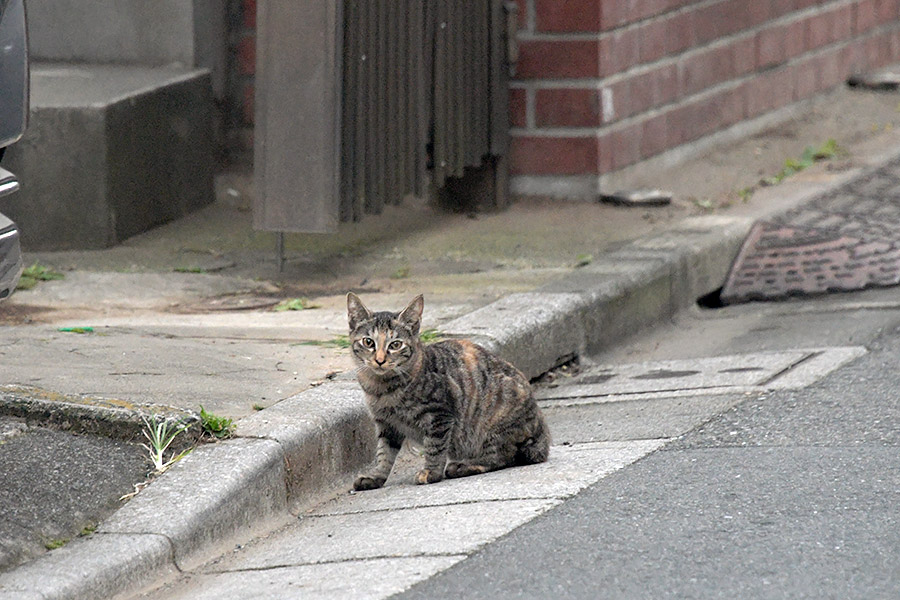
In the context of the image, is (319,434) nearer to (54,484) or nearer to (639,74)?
(54,484)

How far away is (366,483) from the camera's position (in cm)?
454

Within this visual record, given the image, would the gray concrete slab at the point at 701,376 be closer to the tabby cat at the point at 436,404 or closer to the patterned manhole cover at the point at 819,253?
the tabby cat at the point at 436,404

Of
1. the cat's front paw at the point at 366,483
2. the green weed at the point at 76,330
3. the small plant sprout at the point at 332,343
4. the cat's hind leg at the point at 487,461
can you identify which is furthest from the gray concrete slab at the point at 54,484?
the small plant sprout at the point at 332,343

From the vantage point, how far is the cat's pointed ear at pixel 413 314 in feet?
15.1

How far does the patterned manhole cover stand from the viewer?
7.09m

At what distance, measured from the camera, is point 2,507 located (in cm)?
379

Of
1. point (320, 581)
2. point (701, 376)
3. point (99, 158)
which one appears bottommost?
point (701, 376)

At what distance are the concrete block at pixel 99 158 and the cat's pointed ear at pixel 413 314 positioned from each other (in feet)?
9.87

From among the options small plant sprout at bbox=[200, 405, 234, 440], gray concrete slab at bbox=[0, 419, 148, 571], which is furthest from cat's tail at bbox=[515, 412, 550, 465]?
gray concrete slab at bbox=[0, 419, 148, 571]

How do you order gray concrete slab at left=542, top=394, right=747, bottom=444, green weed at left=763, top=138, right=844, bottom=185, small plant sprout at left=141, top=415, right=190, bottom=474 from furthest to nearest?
green weed at left=763, top=138, right=844, bottom=185, gray concrete slab at left=542, top=394, right=747, bottom=444, small plant sprout at left=141, top=415, right=190, bottom=474

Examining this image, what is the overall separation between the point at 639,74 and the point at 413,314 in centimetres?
399

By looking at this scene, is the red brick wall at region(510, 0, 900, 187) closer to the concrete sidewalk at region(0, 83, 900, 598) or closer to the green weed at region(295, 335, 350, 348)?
the concrete sidewalk at region(0, 83, 900, 598)

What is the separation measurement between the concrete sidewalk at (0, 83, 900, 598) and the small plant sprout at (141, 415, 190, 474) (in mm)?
67

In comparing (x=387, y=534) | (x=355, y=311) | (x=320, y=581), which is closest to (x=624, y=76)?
(x=355, y=311)
